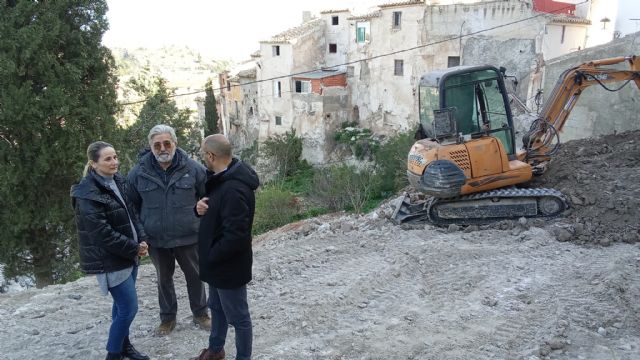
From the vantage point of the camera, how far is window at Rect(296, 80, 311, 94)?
28.5m

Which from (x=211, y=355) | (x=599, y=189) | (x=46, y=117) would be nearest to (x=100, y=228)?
(x=211, y=355)

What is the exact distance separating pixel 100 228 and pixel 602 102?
1223cm

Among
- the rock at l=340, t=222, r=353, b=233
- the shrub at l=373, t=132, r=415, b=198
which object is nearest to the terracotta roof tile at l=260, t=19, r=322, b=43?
the shrub at l=373, t=132, r=415, b=198

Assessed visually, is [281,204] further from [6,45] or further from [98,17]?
[6,45]

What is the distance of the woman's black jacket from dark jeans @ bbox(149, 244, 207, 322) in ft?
1.64

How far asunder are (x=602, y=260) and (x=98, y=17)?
444 inches

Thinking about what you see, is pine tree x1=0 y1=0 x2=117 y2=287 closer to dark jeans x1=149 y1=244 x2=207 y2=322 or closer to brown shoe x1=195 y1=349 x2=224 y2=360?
dark jeans x1=149 y1=244 x2=207 y2=322

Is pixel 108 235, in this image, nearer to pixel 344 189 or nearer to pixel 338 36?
pixel 344 189

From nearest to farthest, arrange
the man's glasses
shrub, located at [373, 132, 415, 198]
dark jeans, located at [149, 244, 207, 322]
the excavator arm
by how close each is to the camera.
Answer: the man's glasses
dark jeans, located at [149, 244, 207, 322]
the excavator arm
shrub, located at [373, 132, 415, 198]

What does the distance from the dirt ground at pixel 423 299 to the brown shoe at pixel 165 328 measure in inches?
2.9

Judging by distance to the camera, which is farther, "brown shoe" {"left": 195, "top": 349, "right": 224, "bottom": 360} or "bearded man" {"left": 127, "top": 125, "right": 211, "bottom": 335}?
"bearded man" {"left": 127, "top": 125, "right": 211, "bottom": 335}

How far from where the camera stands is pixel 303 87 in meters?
28.8

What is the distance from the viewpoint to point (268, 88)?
30.5 m

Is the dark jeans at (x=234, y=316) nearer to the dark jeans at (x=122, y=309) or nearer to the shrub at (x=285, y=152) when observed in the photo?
the dark jeans at (x=122, y=309)
